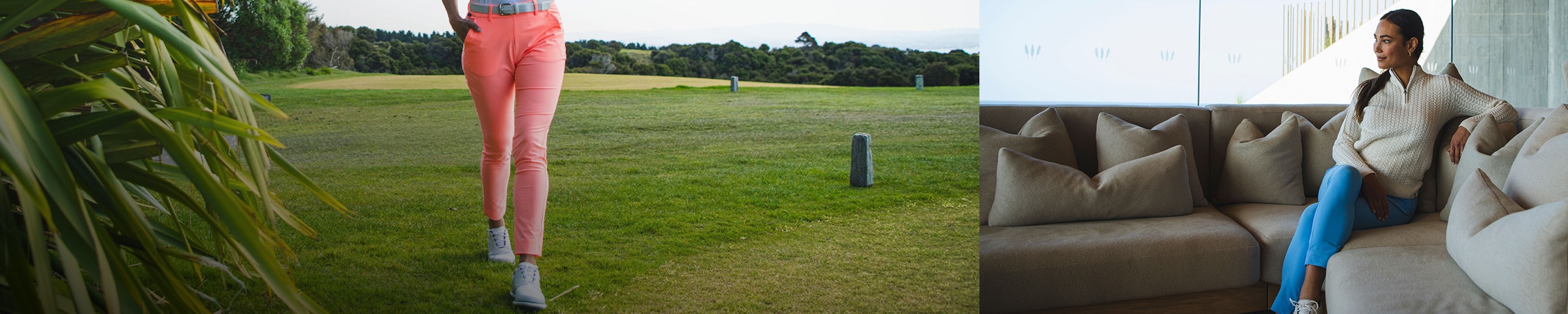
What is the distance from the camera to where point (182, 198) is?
3.06 feet

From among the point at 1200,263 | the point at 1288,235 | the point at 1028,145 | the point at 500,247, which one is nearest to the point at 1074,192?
the point at 1028,145

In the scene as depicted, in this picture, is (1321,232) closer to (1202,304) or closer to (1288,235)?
(1288,235)

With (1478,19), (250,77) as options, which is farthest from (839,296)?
(1478,19)

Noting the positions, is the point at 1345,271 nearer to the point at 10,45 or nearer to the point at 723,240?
the point at 723,240

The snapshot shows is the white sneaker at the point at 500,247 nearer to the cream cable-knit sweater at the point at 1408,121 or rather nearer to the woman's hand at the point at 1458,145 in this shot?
the cream cable-knit sweater at the point at 1408,121

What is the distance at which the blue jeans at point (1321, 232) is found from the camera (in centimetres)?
208

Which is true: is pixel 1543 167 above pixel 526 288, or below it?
above

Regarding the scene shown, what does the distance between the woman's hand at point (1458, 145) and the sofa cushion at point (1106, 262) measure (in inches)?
33.7

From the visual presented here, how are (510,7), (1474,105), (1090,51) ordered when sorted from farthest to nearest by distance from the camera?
1. (1090,51)
2. (1474,105)
3. (510,7)

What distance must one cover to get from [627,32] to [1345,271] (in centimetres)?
185

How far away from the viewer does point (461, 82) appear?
180 cm

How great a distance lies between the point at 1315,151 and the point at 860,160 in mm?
1580

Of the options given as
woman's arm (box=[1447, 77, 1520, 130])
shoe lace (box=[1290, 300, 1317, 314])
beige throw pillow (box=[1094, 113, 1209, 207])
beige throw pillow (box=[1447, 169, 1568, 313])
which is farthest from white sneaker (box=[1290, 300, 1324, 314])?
woman's arm (box=[1447, 77, 1520, 130])

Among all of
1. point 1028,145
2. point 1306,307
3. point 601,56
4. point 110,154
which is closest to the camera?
point 110,154
